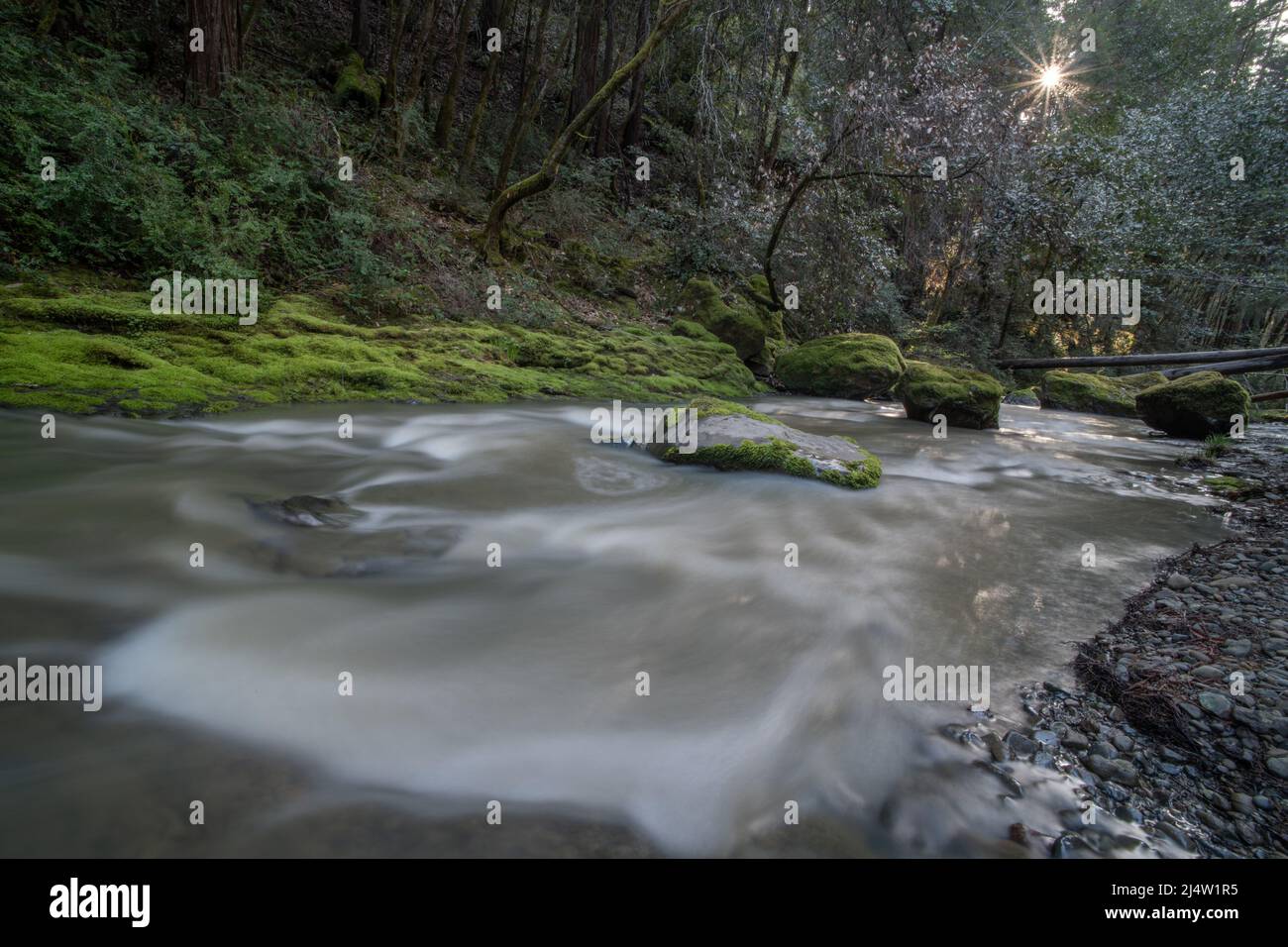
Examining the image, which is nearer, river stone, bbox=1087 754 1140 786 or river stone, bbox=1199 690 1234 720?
river stone, bbox=1087 754 1140 786

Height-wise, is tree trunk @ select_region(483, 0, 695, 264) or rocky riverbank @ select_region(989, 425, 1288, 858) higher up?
tree trunk @ select_region(483, 0, 695, 264)

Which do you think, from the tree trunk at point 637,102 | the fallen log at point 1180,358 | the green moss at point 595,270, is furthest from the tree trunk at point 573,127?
the fallen log at point 1180,358

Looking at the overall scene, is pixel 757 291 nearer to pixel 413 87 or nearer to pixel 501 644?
pixel 413 87

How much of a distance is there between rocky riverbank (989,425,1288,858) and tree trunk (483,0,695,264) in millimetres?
Result: 10429

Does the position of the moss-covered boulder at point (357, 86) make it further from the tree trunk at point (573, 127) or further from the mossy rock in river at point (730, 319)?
the mossy rock in river at point (730, 319)

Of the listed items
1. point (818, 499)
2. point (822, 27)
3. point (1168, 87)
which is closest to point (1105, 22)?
point (1168, 87)

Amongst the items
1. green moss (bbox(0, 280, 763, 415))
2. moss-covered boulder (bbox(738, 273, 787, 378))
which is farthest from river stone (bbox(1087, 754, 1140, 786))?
moss-covered boulder (bbox(738, 273, 787, 378))

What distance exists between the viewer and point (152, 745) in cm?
198

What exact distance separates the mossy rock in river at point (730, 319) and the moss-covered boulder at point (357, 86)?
8.82 m

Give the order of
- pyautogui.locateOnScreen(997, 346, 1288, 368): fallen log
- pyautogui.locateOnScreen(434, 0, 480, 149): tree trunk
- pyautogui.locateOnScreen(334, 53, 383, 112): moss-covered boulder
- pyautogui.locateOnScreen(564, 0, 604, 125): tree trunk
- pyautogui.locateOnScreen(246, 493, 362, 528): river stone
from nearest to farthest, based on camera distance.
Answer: pyautogui.locateOnScreen(246, 493, 362, 528): river stone → pyautogui.locateOnScreen(997, 346, 1288, 368): fallen log → pyautogui.locateOnScreen(434, 0, 480, 149): tree trunk → pyautogui.locateOnScreen(334, 53, 383, 112): moss-covered boulder → pyautogui.locateOnScreen(564, 0, 604, 125): tree trunk

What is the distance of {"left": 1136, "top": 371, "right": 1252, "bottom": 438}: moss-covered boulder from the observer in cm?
964

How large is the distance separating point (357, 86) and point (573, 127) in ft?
24.4

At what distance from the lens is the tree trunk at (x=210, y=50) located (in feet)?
29.2

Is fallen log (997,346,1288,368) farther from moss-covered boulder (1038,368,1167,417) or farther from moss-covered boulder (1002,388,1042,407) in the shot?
moss-covered boulder (1002,388,1042,407)
